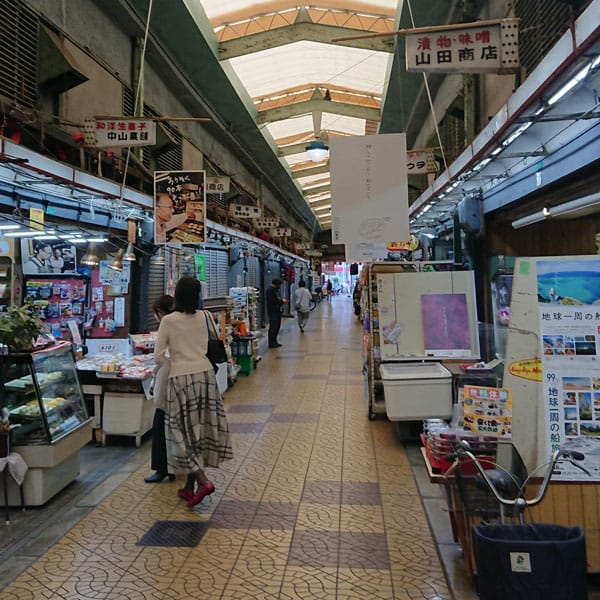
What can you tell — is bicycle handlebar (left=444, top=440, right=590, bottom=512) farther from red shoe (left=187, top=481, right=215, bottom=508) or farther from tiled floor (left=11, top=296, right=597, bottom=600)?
red shoe (left=187, top=481, right=215, bottom=508)

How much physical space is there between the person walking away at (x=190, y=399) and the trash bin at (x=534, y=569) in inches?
96.9

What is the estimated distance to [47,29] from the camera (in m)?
5.57

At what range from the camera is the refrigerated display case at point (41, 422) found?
4.00m

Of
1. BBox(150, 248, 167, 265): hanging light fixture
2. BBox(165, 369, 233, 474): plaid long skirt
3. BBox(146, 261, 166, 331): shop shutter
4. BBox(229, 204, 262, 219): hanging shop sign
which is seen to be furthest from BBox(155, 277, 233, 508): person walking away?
BBox(229, 204, 262, 219): hanging shop sign

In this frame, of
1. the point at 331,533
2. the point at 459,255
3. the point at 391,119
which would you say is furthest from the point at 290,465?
the point at 391,119

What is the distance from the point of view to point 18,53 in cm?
520

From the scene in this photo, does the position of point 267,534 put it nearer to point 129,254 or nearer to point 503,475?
point 503,475

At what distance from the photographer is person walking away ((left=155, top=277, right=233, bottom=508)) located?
396 centimetres

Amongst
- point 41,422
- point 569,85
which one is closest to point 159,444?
point 41,422

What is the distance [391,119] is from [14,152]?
959cm

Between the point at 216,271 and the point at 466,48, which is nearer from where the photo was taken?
the point at 466,48

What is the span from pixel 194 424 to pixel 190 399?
22 centimetres

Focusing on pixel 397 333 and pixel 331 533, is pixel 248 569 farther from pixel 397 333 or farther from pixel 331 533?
pixel 397 333

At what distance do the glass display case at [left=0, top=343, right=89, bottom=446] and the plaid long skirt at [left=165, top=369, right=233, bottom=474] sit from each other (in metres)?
1.04
